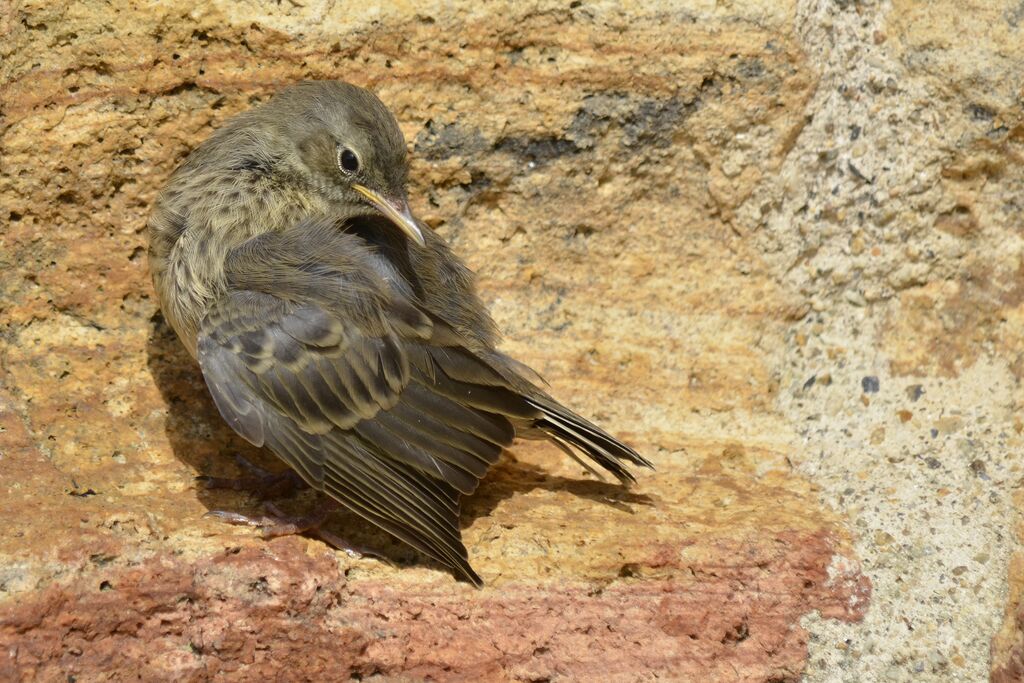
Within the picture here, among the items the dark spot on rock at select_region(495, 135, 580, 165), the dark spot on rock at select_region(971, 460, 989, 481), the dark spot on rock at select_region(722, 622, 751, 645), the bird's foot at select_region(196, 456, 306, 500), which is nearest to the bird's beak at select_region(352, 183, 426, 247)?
the dark spot on rock at select_region(495, 135, 580, 165)

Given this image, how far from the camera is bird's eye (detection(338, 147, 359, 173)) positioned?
185 inches

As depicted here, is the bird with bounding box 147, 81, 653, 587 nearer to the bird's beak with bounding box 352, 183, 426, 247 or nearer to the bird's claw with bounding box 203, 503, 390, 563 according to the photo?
the bird's beak with bounding box 352, 183, 426, 247

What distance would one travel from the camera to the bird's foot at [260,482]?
15.0 ft

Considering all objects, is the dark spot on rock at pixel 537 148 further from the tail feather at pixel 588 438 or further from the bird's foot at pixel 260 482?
the bird's foot at pixel 260 482

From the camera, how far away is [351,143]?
15.3ft

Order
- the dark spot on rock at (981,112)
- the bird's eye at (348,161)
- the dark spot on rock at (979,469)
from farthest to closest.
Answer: the dark spot on rock at (981,112) < the bird's eye at (348,161) < the dark spot on rock at (979,469)

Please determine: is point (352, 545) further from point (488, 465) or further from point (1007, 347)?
point (1007, 347)

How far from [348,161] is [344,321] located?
685mm

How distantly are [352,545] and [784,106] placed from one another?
2.40 metres

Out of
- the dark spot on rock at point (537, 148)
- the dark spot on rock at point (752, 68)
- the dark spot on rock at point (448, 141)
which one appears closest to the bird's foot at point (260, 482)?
the dark spot on rock at point (448, 141)

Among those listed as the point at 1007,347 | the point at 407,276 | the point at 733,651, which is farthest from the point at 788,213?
the point at 733,651

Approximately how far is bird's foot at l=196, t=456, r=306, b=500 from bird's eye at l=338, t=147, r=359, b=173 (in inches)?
45.2

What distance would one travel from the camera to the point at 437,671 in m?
3.94

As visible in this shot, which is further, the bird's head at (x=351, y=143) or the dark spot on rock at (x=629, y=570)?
the bird's head at (x=351, y=143)
